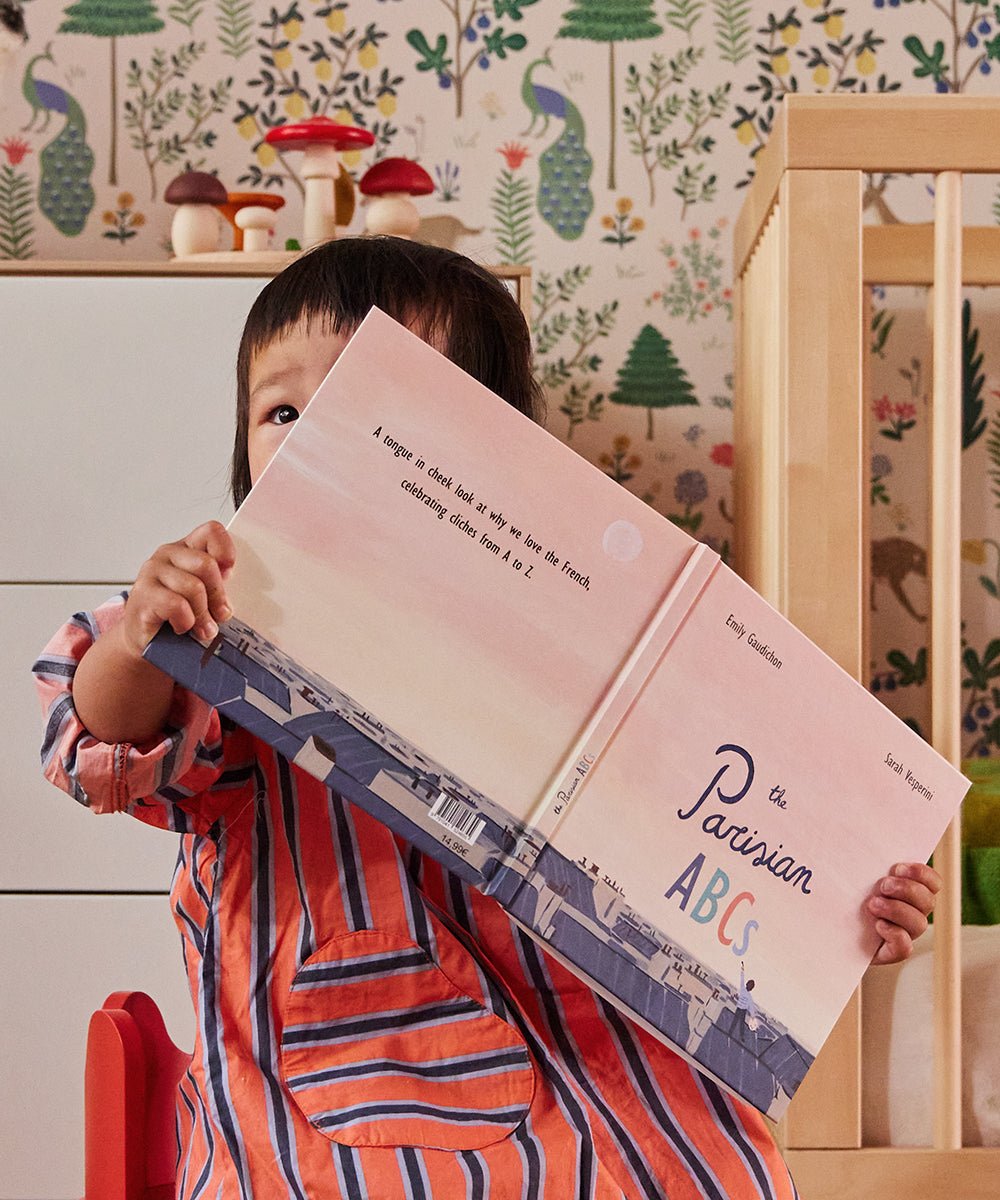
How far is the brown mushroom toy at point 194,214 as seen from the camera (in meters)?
1.20

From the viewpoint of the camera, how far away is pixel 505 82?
4.58 feet

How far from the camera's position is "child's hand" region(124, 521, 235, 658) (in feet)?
1.64

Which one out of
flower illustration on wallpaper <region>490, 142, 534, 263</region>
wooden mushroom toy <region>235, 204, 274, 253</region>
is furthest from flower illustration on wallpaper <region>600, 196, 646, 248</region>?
wooden mushroom toy <region>235, 204, 274, 253</region>

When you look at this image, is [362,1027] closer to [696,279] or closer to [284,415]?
[284,415]

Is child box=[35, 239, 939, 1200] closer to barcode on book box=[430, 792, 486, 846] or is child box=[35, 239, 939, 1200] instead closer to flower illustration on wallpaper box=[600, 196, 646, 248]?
barcode on book box=[430, 792, 486, 846]

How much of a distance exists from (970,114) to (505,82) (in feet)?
2.48

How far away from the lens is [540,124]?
1400mm

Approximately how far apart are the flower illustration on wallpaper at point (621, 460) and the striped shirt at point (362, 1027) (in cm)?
85

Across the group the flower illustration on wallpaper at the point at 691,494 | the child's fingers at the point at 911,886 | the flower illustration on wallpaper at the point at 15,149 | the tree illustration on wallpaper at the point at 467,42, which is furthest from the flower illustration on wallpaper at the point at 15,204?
the child's fingers at the point at 911,886

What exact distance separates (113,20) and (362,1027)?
4.40ft

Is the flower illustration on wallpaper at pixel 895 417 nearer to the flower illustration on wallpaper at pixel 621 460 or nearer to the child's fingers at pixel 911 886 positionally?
the flower illustration on wallpaper at pixel 621 460

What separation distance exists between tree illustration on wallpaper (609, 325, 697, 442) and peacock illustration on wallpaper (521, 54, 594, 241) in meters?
0.17

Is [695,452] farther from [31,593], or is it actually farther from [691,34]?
[31,593]

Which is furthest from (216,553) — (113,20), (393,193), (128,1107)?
(113,20)
